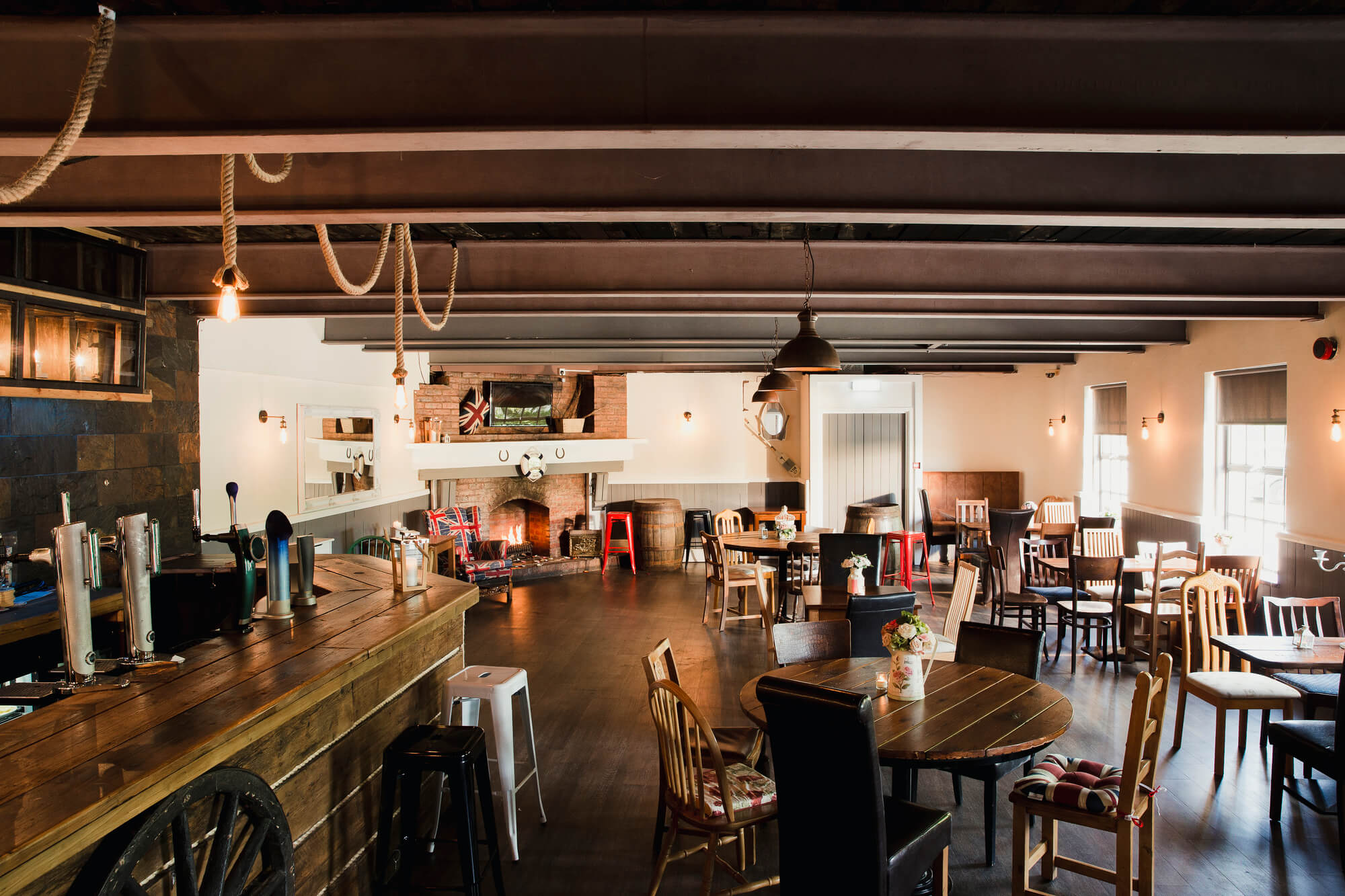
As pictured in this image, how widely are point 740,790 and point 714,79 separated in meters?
2.44

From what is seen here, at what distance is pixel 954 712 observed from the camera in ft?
9.78

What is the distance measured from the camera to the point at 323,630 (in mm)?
2979

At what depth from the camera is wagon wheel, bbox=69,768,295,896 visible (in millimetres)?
1733

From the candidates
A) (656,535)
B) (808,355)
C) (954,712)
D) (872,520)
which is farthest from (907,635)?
(656,535)

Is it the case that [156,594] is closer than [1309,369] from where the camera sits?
Yes

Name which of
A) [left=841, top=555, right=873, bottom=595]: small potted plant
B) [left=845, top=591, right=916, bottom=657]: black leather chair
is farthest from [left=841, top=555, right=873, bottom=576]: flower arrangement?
[left=845, top=591, right=916, bottom=657]: black leather chair

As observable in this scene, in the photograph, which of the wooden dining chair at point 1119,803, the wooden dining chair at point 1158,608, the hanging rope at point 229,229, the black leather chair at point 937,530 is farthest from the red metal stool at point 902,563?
the hanging rope at point 229,229

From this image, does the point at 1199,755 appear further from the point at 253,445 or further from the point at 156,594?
the point at 253,445

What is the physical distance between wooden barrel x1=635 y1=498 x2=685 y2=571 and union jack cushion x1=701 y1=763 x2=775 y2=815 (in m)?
7.22

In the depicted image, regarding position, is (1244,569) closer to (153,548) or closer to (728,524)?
(728,524)

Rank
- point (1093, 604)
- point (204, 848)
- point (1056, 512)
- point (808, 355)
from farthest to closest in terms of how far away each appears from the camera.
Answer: point (1056, 512), point (1093, 604), point (808, 355), point (204, 848)

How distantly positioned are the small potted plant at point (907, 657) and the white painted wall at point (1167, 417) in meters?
4.32

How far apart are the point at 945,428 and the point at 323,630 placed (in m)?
9.94

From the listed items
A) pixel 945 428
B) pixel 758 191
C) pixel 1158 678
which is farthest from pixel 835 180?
pixel 945 428
